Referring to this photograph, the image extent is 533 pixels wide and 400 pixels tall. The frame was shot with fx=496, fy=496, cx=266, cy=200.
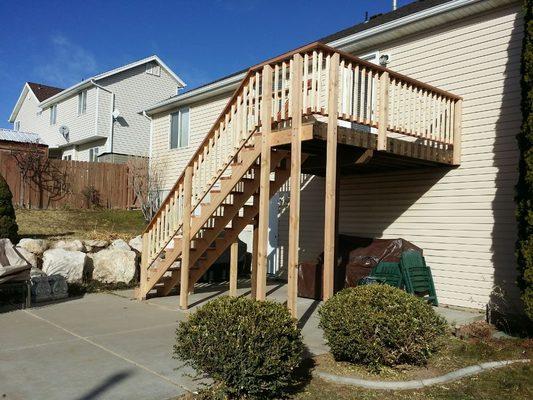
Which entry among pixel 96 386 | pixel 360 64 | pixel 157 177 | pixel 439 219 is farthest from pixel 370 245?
pixel 157 177

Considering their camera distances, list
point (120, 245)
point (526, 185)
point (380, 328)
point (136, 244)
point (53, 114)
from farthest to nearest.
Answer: point (53, 114)
point (136, 244)
point (120, 245)
point (526, 185)
point (380, 328)

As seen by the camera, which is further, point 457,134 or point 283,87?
point 457,134

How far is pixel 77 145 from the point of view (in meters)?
25.3

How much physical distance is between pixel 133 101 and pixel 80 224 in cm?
1204

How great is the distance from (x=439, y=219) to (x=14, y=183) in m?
14.2

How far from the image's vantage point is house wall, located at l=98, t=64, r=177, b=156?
78.2 feet

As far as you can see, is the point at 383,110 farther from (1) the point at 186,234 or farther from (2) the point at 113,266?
(2) the point at 113,266

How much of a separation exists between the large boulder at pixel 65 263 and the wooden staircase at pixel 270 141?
150 cm

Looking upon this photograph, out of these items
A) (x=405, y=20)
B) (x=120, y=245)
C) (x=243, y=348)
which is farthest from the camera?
(x=120, y=245)

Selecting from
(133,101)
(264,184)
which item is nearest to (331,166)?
(264,184)

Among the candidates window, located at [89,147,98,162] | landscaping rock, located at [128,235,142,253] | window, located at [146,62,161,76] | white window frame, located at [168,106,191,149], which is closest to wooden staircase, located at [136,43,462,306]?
landscaping rock, located at [128,235,142,253]

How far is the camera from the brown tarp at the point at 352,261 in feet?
27.0

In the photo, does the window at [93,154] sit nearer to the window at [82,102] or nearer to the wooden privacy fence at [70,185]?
the window at [82,102]

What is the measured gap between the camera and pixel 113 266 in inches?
381
